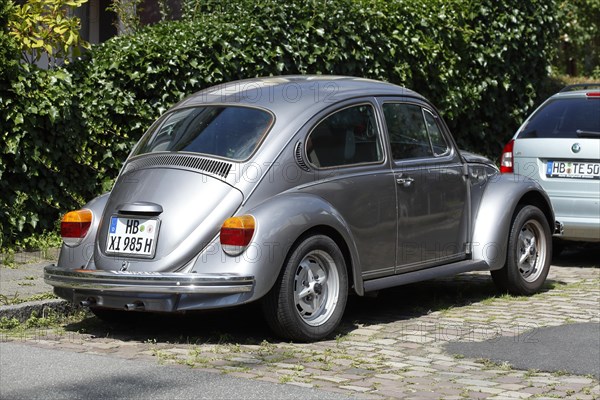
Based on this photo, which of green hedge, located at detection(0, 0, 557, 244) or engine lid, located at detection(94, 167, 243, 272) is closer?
engine lid, located at detection(94, 167, 243, 272)

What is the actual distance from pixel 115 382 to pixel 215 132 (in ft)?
7.89

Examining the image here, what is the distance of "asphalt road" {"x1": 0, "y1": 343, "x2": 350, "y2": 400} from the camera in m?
6.15

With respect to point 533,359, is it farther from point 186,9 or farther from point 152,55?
point 186,9

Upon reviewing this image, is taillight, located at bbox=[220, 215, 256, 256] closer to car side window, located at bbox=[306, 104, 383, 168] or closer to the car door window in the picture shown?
car side window, located at bbox=[306, 104, 383, 168]

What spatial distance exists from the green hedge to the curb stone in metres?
2.28

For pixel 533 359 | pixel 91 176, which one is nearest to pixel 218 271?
pixel 533 359

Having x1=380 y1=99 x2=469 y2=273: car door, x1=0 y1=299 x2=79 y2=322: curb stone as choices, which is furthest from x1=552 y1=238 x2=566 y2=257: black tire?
x1=0 y1=299 x2=79 y2=322: curb stone

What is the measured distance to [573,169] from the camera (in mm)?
11422

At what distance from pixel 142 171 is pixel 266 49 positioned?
14.7ft

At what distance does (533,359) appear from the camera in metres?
7.39

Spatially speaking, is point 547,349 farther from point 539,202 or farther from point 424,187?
point 539,202

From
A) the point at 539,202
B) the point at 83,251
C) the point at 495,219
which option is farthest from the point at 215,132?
the point at 539,202

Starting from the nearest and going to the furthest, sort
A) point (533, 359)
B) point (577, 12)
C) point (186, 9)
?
point (533, 359), point (186, 9), point (577, 12)

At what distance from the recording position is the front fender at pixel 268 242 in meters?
7.46
